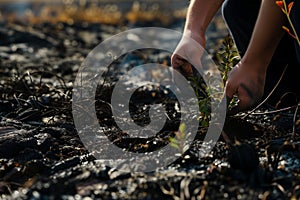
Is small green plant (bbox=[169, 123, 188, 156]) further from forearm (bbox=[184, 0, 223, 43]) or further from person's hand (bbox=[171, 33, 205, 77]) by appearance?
forearm (bbox=[184, 0, 223, 43])

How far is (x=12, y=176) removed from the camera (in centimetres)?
215

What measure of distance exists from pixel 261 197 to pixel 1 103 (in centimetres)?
202

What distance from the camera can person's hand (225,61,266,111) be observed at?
2158 millimetres

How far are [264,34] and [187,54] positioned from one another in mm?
488

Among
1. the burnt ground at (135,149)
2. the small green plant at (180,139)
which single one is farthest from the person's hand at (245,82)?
the small green plant at (180,139)

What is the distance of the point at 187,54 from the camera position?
2.56 metres

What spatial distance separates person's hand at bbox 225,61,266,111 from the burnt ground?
16 centimetres

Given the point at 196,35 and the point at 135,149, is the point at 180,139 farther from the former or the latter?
the point at 196,35

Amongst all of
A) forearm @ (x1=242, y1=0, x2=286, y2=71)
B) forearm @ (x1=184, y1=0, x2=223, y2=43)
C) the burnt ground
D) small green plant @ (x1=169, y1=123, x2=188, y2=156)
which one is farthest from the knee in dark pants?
small green plant @ (x1=169, y1=123, x2=188, y2=156)

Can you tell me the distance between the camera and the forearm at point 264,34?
2182mm

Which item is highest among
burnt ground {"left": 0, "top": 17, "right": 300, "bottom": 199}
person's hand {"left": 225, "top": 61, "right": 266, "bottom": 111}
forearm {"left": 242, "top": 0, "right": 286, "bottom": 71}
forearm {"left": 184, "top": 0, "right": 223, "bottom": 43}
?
forearm {"left": 184, "top": 0, "right": 223, "bottom": 43}

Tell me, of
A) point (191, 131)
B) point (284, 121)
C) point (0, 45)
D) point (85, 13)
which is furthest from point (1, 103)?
point (85, 13)

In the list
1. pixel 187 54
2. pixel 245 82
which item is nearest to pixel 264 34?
pixel 245 82

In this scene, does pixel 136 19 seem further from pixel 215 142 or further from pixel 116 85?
pixel 215 142
